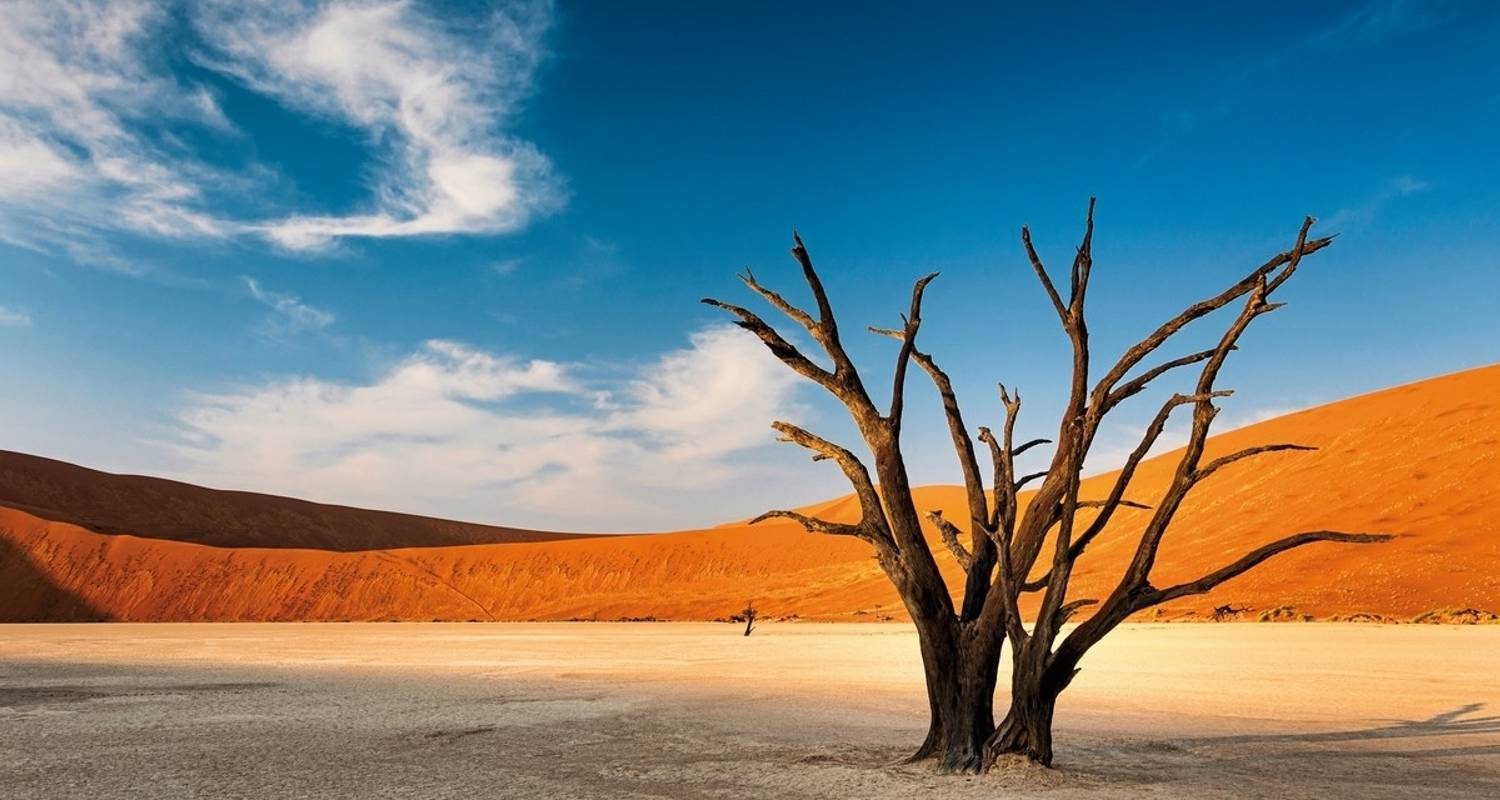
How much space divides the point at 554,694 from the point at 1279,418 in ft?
213

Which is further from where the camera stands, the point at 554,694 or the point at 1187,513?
the point at 1187,513

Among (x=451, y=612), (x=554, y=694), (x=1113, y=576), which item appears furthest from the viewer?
(x=451, y=612)

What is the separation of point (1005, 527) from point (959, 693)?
136cm

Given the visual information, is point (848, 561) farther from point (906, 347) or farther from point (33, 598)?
point (906, 347)

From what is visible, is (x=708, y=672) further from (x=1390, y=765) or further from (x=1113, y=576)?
(x=1113, y=576)

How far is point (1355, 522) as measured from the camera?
3950 centimetres

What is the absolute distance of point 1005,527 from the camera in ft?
26.8

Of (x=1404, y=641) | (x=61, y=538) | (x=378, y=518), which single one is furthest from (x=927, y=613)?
(x=378, y=518)

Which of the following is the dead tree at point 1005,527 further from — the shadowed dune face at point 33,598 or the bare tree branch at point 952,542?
the shadowed dune face at point 33,598

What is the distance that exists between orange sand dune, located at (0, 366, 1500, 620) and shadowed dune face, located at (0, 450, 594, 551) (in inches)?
1137

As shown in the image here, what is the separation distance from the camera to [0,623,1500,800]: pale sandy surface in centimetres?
788

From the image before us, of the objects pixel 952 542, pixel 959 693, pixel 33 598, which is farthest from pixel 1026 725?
pixel 33 598

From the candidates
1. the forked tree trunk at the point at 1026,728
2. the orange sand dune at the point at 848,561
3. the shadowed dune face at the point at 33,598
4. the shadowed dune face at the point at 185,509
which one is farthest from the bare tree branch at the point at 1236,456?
the shadowed dune face at the point at 185,509

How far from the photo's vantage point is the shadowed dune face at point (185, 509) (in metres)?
103
